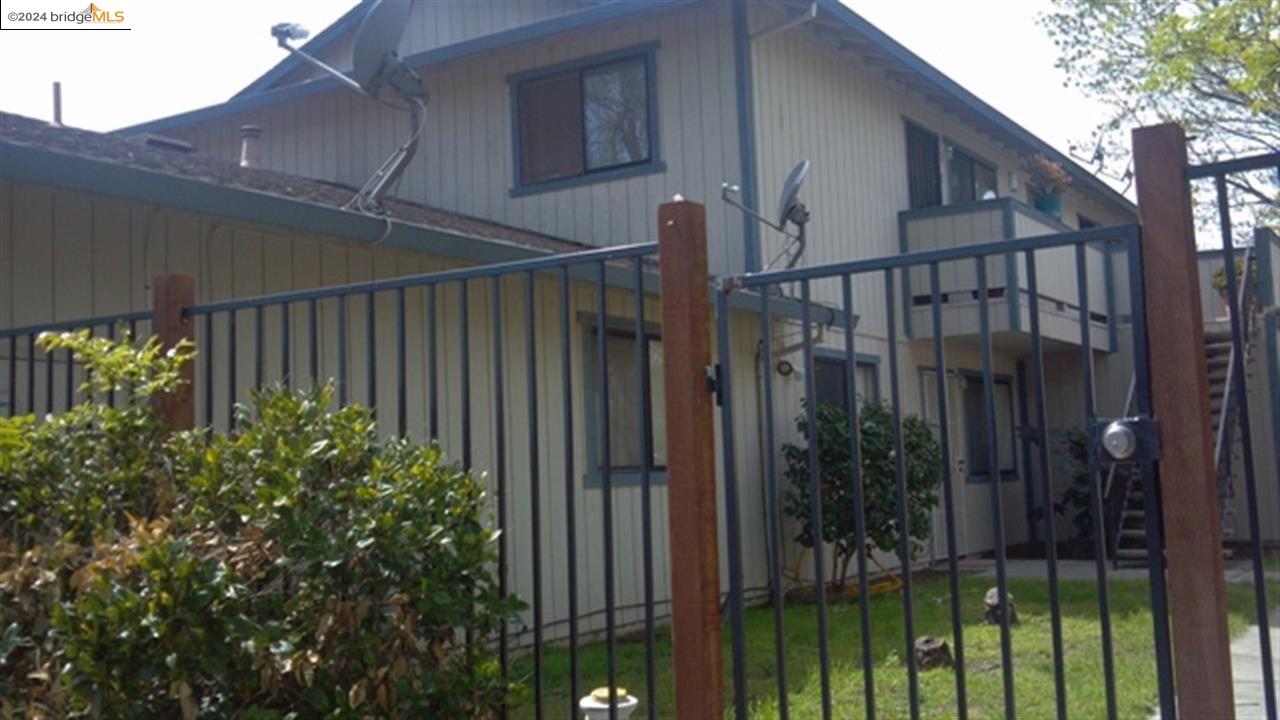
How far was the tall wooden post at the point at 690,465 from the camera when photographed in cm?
384

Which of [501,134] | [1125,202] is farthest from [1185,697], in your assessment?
[1125,202]

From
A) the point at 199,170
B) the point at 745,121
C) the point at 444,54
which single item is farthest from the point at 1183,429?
the point at 444,54

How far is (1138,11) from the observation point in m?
18.2

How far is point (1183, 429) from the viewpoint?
326cm

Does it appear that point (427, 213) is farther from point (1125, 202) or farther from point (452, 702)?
point (1125, 202)

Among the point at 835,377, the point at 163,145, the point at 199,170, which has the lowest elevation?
the point at 835,377

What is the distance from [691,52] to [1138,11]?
850 cm

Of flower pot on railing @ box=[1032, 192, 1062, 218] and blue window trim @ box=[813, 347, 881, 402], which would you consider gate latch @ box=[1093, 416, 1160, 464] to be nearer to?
blue window trim @ box=[813, 347, 881, 402]

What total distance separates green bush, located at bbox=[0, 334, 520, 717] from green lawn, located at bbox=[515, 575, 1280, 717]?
1.97 meters

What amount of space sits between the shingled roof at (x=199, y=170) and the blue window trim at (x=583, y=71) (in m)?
1.24

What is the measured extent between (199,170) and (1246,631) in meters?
7.73

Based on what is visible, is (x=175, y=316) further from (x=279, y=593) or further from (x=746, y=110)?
(x=746, y=110)

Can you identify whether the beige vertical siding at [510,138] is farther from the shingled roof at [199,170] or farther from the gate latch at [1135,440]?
the gate latch at [1135,440]

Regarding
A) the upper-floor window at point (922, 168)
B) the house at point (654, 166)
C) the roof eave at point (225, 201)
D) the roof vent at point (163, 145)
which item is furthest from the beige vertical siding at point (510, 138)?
the roof eave at point (225, 201)
